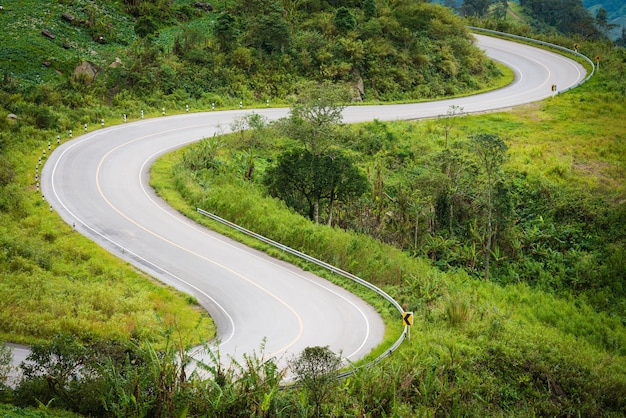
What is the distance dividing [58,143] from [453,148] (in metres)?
26.2

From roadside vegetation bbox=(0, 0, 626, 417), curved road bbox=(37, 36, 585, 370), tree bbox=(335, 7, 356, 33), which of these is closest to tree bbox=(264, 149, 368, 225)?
roadside vegetation bbox=(0, 0, 626, 417)

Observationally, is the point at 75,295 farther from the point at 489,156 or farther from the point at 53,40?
the point at 53,40

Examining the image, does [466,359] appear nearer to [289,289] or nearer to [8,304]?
[289,289]

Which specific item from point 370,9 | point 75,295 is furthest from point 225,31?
point 75,295

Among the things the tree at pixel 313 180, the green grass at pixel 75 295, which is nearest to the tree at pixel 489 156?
the tree at pixel 313 180

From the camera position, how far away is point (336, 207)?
119 ft

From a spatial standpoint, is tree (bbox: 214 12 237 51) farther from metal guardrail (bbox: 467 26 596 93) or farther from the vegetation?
metal guardrail (bbox: 467 26 596 93)

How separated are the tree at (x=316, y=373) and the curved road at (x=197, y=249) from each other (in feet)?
14.1

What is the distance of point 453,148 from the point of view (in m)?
40.8

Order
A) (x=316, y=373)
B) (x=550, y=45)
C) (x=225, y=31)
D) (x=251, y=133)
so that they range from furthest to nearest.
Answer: (x=550, y=45) < (x=225, y=31) < (x=251, y=133) < (x=316, y=373)

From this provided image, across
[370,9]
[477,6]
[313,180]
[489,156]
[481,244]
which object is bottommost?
A: [481,244]

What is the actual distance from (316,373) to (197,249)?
1415cm

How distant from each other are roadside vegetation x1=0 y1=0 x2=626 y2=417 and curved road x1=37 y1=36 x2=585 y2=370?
1.22 meters

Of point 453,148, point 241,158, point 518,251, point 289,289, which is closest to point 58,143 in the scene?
point 241,158
